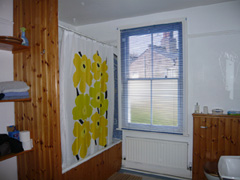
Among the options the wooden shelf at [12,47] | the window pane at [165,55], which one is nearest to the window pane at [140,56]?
the window pane at [165,55]

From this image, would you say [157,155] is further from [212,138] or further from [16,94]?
[16,94]

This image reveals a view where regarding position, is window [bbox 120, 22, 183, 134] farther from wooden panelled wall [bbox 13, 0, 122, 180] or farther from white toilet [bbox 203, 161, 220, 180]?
wooden panelled wall [bbox 13, 0, 122, 180]

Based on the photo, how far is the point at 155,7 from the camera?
260 cm

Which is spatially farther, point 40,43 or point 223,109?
point 223,109

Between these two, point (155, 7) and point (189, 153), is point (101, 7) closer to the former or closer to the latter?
point (155, 7)

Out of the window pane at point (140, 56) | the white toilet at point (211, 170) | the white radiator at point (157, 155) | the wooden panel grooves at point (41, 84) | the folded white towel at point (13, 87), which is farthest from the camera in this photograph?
the window pane at point (140, 56)

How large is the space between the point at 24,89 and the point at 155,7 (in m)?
2.13

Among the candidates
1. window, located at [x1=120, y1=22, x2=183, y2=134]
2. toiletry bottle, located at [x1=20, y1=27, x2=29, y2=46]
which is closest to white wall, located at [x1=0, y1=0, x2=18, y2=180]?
toiletry bottle, located at [x1=20, y1=27, x2=29, y2=46]

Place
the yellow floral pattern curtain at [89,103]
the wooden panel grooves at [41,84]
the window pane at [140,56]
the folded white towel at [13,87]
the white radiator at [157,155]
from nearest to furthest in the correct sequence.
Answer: the folded white towel at [13,87]
the wooden panel grooves at [41,84]
the yellow floral pattern curtain at [89,103]
the white radiator at [157,155]
the window pane at [140,56]

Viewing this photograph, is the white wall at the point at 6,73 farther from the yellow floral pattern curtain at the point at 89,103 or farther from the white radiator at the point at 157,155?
the white radiator at the point at 157,155

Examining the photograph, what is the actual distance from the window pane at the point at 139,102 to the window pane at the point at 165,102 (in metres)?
0.12

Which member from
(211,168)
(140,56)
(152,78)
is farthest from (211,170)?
(140,56)

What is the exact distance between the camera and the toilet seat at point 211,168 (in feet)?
6.91

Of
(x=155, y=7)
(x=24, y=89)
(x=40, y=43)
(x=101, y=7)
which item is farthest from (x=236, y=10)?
(x=24, y=89)
